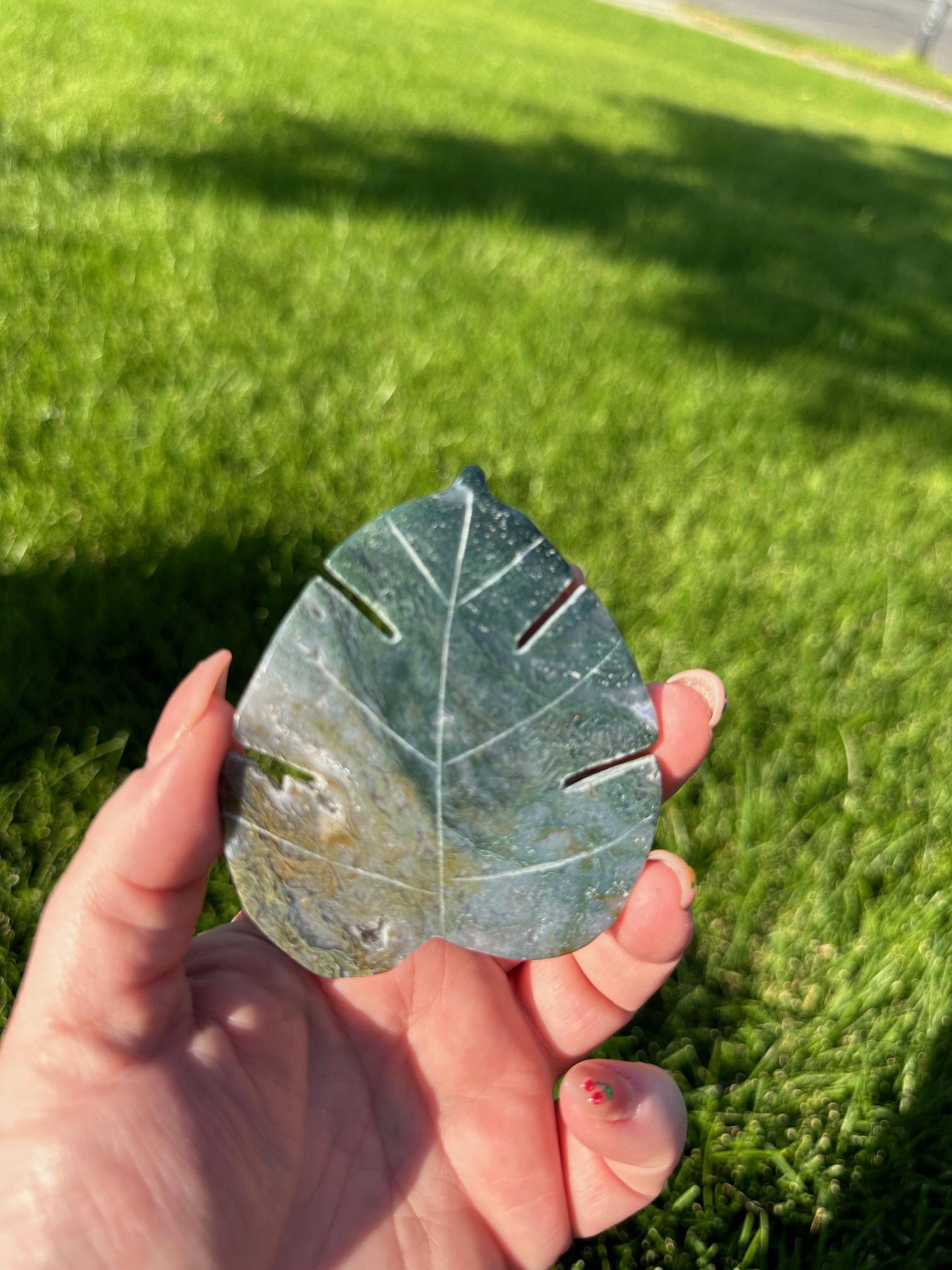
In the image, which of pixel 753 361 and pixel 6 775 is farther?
pixel 753 361

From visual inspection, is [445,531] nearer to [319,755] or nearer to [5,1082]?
[319,755]

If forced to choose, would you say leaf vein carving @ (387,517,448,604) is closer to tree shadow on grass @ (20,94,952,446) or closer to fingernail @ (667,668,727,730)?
fingernail @ (667,668,727,730)

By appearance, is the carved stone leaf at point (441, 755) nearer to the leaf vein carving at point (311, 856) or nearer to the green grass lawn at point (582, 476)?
the leaf vein carving at point (311, 856)

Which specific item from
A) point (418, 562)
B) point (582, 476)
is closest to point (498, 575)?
point (418, 562)

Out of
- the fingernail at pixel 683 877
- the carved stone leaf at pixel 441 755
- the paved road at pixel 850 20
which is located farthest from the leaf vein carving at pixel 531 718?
the paved road at pixel 850 20

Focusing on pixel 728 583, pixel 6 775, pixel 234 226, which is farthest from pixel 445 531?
pixel 234 226

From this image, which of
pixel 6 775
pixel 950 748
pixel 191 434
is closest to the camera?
pixel 6 775
